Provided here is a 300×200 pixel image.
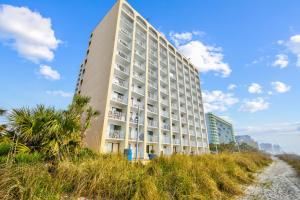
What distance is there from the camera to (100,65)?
24125mm

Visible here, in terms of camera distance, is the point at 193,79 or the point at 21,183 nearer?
the point at 21,183

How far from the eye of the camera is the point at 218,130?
107188 mm

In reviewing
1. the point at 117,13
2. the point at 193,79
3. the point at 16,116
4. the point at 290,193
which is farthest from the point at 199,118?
the point at 16,116

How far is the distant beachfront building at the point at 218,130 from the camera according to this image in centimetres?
9088

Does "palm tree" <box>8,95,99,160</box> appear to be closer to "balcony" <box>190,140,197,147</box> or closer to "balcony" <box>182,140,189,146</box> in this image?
"balcony" <box>182,140,189,146</box>

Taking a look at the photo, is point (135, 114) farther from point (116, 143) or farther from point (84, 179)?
point (84, 179)

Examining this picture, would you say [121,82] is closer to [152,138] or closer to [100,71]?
[100,71]

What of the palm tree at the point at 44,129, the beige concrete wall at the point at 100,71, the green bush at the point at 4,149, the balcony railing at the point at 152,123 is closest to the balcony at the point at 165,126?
the balcony railing at the point at 152,123

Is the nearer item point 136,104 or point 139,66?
point 136,104

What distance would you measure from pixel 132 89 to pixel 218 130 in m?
99.9

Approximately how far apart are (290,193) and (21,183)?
10.2 metres

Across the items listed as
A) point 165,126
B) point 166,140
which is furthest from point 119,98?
point 166,140

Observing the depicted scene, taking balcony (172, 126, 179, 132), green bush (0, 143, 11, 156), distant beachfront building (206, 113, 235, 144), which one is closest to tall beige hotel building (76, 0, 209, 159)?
balcony (172, 126, 179, 132)

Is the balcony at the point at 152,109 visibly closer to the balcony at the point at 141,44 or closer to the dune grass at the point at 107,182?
the balcony at the point at 141,44
